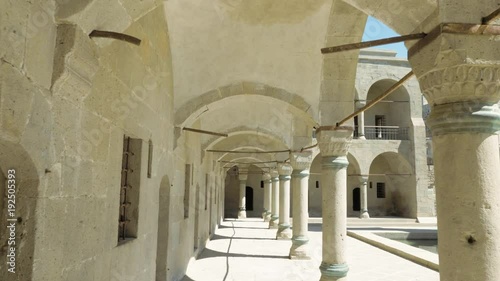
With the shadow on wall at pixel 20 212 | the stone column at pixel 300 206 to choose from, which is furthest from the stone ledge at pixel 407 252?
the shadow on wall at pixel 20 212

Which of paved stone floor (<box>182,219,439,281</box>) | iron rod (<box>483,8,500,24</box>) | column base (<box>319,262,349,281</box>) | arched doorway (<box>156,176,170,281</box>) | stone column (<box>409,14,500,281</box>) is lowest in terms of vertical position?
paved stone floor (<box>182,219,439,281</box>)

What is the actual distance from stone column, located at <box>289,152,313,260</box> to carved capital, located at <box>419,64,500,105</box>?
831 cm

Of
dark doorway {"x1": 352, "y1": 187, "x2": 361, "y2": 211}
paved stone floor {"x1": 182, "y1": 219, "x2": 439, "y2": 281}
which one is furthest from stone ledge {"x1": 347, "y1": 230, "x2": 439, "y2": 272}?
dark doorway {"x1": 352, "y1": 187, "x2": 361, "y2": 211}

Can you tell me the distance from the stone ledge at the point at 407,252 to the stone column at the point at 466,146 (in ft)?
21.0

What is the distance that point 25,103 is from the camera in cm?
202

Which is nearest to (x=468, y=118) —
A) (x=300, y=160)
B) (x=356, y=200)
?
(x=300, y=160)

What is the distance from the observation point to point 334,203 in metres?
6.36

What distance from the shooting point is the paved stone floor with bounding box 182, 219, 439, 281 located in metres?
8.15

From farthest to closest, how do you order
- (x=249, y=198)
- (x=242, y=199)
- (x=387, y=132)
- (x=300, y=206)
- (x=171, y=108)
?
(x=249, y=198), (x=242, y=199), (x=387, y=132), (x=300, y=206), (x=171, y=108)

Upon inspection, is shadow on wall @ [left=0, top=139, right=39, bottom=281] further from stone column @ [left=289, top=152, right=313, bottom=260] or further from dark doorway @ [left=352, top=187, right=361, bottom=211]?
dark doorway @ [left=352, top=187, right=361, bottom=211]

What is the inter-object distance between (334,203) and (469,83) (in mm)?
3892

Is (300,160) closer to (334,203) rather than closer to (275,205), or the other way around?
(334,203)

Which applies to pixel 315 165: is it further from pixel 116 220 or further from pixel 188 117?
pixel 116 220

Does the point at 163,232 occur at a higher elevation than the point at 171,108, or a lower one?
lower
